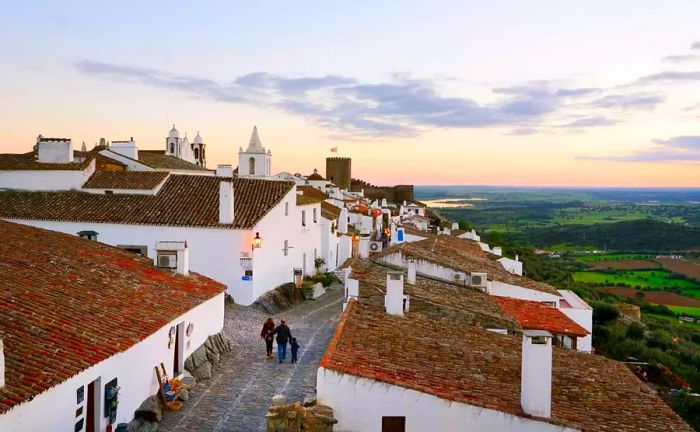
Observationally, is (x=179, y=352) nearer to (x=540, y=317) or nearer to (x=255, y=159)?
(x=540, y=317)

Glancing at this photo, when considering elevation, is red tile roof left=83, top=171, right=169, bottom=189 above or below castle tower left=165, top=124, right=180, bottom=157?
below

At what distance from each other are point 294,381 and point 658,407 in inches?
297

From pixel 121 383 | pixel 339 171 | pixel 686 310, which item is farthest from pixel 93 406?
pixel 339 171

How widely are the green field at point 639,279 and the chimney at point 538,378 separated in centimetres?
6174

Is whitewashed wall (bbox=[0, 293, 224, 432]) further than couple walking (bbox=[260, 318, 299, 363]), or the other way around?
couple walking (bbox=[260, 318, 299, 363])

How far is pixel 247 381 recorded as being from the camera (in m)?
15.1

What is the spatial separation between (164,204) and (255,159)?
11076mm

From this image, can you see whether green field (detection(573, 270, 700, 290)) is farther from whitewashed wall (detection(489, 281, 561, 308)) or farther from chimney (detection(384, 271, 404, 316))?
chimney (detection(384, 271, 404, 316))

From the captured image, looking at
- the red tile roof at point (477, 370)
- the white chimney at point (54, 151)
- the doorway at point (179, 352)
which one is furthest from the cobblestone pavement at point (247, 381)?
the white chimney at point (54, 151)

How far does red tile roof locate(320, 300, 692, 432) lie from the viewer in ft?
33.3

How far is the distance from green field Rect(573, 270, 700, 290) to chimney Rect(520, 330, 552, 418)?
6174 centimetres

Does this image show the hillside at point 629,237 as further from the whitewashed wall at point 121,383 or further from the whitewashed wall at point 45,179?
the whitewashed wall at point 121,383

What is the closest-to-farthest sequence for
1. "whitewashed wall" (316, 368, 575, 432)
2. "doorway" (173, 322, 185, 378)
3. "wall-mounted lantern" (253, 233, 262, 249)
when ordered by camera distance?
"whitewashed wall" (316, 368, 575, 432)
"doorway" (173, 322, 185, 378)
"wall-mounted lantern" (253, 233, 262, 249)

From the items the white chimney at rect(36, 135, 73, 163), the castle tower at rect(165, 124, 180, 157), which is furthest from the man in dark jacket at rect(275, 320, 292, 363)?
the castle tower at rect(165, 124, 180, 157)
